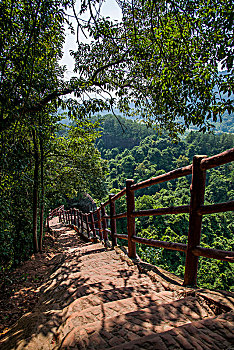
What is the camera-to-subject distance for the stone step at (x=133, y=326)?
112 centimetres

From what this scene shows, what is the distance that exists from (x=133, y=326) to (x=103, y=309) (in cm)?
43

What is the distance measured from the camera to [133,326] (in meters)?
1.21

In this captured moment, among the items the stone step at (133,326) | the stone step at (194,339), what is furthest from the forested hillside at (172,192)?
the stone step at (194,339)

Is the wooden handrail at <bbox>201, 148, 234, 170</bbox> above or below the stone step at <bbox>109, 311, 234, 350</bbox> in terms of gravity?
above

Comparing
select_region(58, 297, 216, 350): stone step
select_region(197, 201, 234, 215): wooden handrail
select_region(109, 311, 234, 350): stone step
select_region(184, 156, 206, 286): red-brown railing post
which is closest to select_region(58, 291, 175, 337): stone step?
select_region(58, 297, 216, 350): stone step

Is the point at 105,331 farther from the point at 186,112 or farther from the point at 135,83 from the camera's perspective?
the point at 135,83

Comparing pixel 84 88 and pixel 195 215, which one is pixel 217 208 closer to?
pixel 195 215

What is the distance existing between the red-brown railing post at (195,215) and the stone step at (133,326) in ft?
1.58

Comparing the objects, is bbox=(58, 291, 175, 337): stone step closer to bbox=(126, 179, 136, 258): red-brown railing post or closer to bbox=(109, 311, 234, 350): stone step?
bbox=(109, 311, 234, 350): stone step

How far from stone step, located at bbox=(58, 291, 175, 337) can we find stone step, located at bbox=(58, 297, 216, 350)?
0.12m

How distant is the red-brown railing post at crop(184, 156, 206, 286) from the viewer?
176 cm

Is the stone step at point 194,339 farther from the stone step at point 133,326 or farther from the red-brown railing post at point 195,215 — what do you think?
the red-brown railing post at point 195,215

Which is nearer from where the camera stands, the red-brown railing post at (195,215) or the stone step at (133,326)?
the stone step at (133,326)

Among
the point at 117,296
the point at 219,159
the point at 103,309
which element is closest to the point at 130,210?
the point at 117,296
